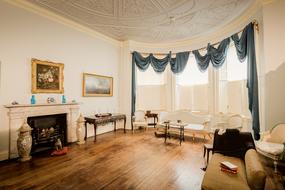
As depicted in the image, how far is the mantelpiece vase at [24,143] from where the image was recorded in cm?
329

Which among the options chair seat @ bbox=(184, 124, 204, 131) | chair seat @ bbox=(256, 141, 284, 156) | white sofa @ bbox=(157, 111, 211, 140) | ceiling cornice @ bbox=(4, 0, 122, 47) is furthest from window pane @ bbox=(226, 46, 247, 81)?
ceiling cornice @ bbox=(4, 0, 122, 47)

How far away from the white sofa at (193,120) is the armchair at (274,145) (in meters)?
1.88

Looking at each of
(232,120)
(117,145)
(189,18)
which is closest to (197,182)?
(117,145)

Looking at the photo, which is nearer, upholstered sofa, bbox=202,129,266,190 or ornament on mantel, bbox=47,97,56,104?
upholstered sofa, bbox=202,129,266,190

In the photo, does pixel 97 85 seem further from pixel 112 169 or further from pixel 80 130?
pixel 112 169

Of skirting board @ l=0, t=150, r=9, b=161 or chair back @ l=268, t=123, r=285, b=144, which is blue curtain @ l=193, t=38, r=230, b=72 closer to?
chair back @ l=268, t=123, r=285, b=144

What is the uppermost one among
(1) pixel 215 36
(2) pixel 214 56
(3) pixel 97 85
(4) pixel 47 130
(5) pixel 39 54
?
(1) pixel 215 36

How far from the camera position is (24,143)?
329 cm

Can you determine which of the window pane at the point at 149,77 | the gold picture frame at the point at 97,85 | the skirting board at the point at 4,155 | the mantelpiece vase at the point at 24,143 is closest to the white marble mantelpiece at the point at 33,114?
the skirting board at the point at 4,155

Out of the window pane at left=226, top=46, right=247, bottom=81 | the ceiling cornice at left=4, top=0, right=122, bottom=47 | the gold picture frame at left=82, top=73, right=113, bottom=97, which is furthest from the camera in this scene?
the gold picture frame at left=82, top=73, right=113, bottom=97

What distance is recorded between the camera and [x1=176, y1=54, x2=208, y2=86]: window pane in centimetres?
607

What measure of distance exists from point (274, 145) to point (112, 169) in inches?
116

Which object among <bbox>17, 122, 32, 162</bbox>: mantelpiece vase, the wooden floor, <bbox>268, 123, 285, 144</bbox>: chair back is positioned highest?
<bbox>268, 123, 285, 144</bbox>: chair back

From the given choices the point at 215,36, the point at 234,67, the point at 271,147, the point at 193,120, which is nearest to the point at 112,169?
the point at 271,147
